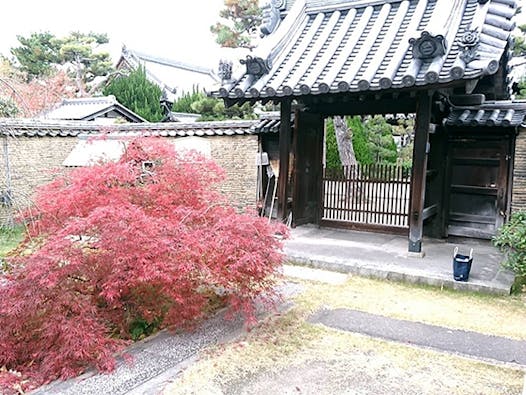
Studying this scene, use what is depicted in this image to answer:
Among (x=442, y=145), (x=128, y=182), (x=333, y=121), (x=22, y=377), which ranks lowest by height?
(x=22, y=377)

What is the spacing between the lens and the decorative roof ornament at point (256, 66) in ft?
25.2

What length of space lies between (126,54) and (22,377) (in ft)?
88.4

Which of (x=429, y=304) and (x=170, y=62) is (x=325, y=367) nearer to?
(x=429, y=304)

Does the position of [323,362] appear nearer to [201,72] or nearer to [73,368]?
[73,368]

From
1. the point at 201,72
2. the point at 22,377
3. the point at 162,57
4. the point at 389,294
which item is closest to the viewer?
the point at 22,377

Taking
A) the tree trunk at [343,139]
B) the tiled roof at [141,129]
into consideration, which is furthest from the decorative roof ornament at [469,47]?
the tree trunk at [343,139]

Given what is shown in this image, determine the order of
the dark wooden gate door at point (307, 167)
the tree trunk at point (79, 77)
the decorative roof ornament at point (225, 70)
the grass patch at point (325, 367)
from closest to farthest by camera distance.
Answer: the grass patch at point (325, 367), the decorative roof ornament at point (225, 70), the dark wooden gate door at point (307, 167), the tree trunk at point (79, 77)

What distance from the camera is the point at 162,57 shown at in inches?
1192

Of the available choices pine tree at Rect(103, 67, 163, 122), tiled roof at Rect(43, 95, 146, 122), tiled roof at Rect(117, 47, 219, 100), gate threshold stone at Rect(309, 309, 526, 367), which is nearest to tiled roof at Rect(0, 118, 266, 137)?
tiled roof at Rect(43, 95, 146, 122)

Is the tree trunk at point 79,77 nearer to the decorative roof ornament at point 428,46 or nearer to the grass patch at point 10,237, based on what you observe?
the grass patch at point 10,237

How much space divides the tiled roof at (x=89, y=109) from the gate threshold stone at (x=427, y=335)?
14.6m

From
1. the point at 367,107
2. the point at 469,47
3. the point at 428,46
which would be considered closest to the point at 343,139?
the point at 367,107

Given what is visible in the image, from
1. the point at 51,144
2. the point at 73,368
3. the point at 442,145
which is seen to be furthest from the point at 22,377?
the point at 51,144

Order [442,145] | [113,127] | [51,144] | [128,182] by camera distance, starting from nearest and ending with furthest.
→ [128,182] < [442,145] < [51,144] < [113,127]
